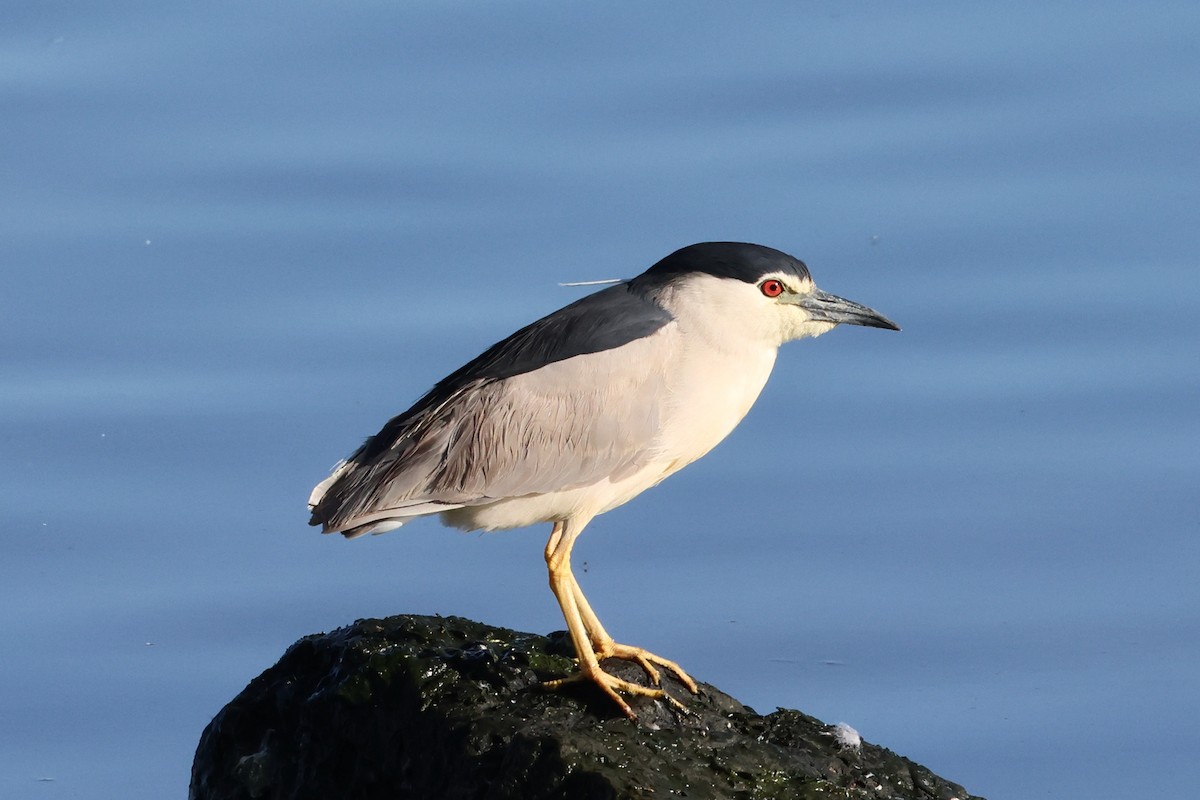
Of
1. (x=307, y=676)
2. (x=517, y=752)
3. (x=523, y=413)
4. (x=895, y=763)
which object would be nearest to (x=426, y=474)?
(x=523, y=413)

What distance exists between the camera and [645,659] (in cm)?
516

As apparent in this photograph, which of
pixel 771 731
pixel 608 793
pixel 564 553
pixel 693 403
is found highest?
pixel 693 403

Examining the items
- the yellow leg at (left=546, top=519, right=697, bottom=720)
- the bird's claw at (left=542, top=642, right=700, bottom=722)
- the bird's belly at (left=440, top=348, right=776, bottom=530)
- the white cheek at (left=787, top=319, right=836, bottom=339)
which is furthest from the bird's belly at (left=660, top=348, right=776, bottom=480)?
the bird's claw at (left=542, top=642, right=700, bottom=722)

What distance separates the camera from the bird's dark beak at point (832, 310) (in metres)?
5.46

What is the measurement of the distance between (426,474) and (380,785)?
1022 mm

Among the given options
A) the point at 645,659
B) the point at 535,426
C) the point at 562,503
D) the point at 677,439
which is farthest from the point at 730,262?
the point at 645,659

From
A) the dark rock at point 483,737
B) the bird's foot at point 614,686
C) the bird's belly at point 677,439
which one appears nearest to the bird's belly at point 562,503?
→ the bird's belly at point 677,439

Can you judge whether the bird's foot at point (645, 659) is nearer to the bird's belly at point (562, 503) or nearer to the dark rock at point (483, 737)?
the dark rock at point (483, 737)

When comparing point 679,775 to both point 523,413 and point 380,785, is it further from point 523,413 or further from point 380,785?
point 523,413

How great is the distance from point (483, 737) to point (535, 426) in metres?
1.20

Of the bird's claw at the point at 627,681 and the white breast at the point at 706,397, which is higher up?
the white breast at the point at 706,397

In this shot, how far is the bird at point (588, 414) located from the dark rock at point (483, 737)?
33cm

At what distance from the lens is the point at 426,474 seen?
5195 millimetres

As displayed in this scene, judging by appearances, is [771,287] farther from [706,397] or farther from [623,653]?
[623,653]
